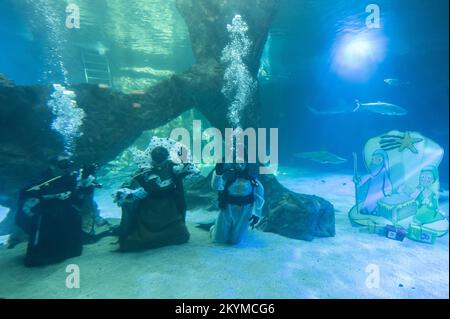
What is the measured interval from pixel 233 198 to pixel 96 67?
22.8 meters

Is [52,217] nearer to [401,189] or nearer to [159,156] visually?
[159,156]

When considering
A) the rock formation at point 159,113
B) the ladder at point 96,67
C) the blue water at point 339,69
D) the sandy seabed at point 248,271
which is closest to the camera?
the sandy seabed at point 248,271

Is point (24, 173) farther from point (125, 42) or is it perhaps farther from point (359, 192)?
point (125, 42)

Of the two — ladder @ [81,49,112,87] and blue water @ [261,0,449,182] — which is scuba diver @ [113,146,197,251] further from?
ladder @ [81,49,112,87]

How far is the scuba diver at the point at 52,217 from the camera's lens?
486cm

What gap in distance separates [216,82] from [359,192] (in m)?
4.79

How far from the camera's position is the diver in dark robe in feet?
16.0

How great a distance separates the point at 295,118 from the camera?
20688 millimetres

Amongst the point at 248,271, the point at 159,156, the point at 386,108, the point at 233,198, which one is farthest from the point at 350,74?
the point at 248,271

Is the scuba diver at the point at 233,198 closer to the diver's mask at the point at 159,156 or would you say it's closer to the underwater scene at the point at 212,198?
the underwater scene at the point at 212,198

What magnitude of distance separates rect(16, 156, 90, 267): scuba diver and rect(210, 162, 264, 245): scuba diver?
2545mm

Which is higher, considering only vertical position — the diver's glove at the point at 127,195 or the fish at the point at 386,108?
the fish at the point at 386,108

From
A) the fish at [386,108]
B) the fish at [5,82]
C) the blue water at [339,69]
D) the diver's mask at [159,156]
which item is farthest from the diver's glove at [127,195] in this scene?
the blue water at [339,69]

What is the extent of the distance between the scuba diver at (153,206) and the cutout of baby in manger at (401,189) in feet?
15.5
